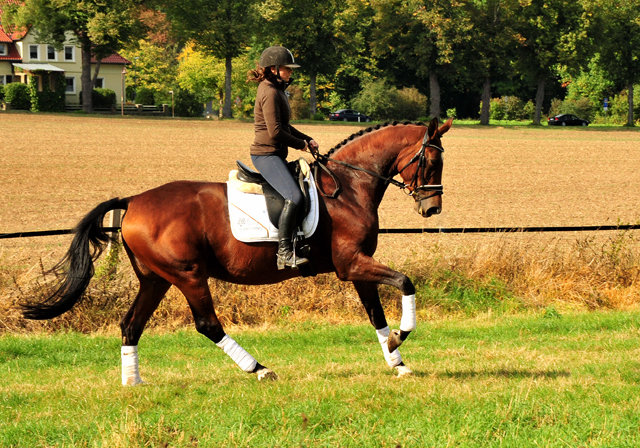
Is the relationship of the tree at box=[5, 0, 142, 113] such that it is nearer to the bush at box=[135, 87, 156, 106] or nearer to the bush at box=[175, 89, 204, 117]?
the bush at box=[175, 89, 204, 117]

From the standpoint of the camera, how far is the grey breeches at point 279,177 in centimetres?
705

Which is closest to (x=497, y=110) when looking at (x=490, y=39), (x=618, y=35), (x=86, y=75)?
(x=490, y=39)

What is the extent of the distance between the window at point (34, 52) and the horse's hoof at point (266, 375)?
8806 centimetres

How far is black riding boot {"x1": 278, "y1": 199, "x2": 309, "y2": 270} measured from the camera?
23.0 ft

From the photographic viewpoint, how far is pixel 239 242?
23.4 ft

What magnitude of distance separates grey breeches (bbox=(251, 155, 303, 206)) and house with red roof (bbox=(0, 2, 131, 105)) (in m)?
79.3

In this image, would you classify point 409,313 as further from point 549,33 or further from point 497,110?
point 497,110

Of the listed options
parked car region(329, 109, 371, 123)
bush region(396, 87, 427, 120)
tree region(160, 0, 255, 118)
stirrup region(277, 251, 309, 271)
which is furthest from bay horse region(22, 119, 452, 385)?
parked car region(329, 109, 371, 123)

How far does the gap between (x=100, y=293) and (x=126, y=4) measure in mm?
64729

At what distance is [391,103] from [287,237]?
7265 cm

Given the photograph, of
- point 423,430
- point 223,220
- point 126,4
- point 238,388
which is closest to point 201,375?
point 238,388

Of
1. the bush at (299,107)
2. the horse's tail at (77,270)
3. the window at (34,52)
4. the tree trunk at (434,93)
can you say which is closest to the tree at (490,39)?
the tree trunk at (434,93)

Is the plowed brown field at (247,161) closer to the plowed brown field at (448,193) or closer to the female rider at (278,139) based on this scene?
the plowed brown field at (448,193)

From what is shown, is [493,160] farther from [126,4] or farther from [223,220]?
[126,4]
